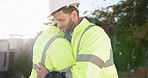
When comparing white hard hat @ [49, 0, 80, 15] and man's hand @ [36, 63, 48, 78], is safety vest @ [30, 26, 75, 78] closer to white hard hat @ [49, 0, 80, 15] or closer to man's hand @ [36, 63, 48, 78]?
man's hand @ [36, 63, 48, 78]

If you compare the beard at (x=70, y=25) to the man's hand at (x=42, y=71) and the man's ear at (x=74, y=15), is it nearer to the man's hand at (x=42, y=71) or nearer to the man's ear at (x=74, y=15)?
the man's ear at (x=74, y=15)

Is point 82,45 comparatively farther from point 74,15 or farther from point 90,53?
point 74,15

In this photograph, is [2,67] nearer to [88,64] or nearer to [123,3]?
[123,3]

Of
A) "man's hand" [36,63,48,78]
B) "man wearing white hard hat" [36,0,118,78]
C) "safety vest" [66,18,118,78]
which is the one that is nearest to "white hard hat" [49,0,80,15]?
"man wearing white hard hat" [36,0,118,78]

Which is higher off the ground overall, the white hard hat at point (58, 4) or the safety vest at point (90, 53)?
the white hard hat at point (58, 4)

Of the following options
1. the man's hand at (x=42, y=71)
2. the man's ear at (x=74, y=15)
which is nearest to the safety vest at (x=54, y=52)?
the man's hand at (x=42, y=71)

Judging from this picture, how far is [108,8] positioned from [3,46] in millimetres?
4488

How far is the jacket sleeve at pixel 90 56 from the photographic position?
175 cm

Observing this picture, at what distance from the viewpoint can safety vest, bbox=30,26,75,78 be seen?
1.82 m

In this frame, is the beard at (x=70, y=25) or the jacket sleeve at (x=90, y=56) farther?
the beard at (x=70, y=25)

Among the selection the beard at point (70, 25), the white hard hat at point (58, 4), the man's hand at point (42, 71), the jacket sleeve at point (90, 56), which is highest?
the white hard hat at point (58, 4)

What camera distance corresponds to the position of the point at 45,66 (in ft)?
6.22

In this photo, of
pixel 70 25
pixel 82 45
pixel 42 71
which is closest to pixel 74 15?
pixel 70 25

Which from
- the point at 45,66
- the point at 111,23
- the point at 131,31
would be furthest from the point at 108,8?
the point at 45,66
